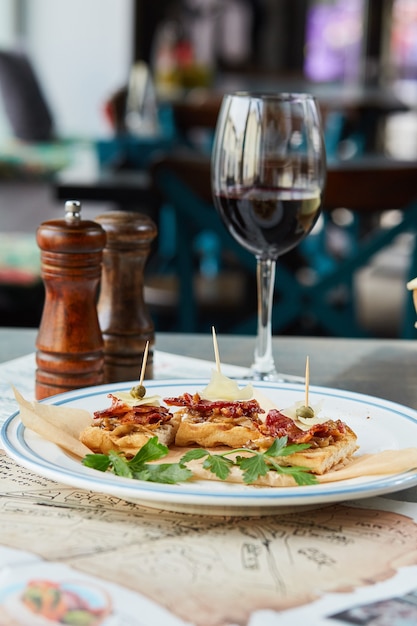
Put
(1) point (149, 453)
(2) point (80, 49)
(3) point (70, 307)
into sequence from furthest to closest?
(2) point (80, 49), (3) point (70, 307), (1) point (149, 453)

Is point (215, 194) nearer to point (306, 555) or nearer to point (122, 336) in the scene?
point (122, 336)

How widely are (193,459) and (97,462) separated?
0.20 ft

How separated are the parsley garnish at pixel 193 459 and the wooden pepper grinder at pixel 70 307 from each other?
0.24m

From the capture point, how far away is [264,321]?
3.16 feet

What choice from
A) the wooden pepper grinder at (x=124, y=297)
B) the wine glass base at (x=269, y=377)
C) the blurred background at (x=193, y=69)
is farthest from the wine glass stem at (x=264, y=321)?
the blurred background at (x=193, y=69)

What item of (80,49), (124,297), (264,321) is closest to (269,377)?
(264,321)

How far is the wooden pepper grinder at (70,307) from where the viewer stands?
0.87m

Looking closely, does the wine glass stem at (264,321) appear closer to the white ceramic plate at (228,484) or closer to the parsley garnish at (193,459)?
the white ceramic plate at (228,484)

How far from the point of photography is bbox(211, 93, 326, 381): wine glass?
929mm

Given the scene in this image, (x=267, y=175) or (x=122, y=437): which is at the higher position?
(x=267, y=175)

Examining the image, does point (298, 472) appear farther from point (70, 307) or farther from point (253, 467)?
point (70, 307)

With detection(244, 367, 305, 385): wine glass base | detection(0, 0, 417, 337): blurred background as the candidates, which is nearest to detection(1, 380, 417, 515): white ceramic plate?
detection(244, 367, 305, 385): wine glass base

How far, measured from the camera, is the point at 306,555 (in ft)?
1.87

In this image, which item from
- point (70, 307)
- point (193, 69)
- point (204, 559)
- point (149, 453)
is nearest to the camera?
point (204, 559)
